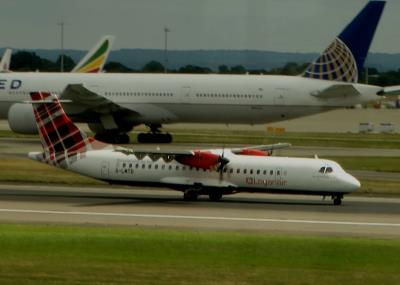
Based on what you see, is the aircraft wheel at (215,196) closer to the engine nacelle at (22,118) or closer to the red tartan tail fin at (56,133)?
the red tartan tail fin at (56,133)

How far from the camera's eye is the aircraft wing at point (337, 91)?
190 feet

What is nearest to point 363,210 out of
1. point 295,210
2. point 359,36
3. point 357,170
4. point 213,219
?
point 295,210

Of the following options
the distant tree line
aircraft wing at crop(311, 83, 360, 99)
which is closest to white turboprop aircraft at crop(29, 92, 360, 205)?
the distant tree line

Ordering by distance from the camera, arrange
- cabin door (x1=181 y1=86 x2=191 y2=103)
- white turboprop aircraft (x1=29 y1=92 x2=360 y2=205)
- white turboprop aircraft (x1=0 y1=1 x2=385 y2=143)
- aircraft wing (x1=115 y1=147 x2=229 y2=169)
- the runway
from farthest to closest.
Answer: cabin door (x1=181 y1=86 x2=191 y2=103) → white turboprop aircraft (x1=0 y1=1 x2=385 y2=143) → aircraft wing (x1=115 y1=147 x2=229 y2=169) → white turboprop aircraft (x1=29 y1=92 x2=360 y2=205) → the runway

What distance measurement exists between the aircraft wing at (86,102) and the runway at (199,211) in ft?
62.1

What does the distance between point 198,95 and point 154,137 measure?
358cm

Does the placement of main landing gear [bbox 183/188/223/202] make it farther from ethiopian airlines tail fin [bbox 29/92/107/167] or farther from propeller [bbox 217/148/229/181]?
ethiopian airlines tail fin [bbox 29/92/107/167]

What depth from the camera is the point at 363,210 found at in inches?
1293

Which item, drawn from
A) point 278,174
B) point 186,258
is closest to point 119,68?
point 278,174

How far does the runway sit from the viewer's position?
28422 millimetres

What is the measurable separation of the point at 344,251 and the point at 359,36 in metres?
37.2

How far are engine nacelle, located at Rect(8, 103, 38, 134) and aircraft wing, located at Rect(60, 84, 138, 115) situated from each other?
2.05 m

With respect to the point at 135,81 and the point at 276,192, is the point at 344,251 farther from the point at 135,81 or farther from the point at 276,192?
the point at 135,81

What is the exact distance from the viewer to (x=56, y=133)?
36.8 m
